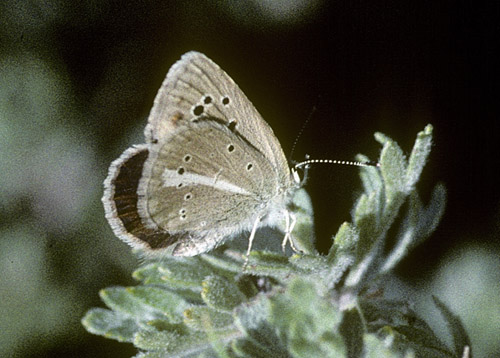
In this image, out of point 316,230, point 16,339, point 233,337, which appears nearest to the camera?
point 233,337

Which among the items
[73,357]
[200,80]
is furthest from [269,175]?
[73,357]

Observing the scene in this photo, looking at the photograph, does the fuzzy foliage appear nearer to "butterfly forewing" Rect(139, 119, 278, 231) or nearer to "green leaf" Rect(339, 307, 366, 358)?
"green leaf" Rect(339, 307, 366, 358)

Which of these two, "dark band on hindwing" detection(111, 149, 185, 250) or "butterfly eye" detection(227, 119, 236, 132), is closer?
"dark band on hindwing" detection(111, 149, 185, 250)

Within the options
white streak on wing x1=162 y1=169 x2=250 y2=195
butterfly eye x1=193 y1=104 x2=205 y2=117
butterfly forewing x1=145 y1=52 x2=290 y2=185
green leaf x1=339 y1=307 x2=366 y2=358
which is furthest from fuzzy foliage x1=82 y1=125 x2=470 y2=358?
butterfly eye x1=193 y1=104 x2=205 y2=117

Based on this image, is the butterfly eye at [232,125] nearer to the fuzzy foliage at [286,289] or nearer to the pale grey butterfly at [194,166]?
the pale grey butterfly at [194,166]

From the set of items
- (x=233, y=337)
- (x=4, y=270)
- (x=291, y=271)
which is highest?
(x=291, y=271)

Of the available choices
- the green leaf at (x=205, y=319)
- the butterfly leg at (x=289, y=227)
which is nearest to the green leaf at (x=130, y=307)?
the green leaf at (x=205, y=319)

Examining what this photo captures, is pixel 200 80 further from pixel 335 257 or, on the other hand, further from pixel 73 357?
pixel 73 357
